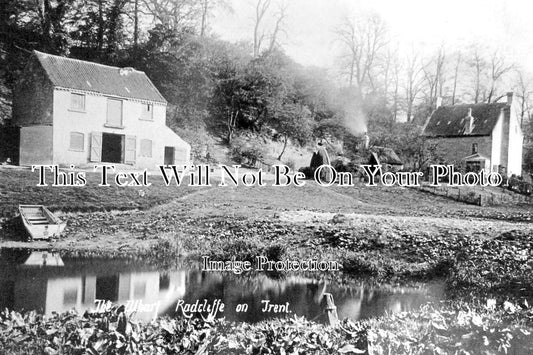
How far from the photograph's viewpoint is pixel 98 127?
4879 mm

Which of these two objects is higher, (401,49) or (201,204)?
(401,49)

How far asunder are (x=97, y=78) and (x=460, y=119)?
Result: 5.11m

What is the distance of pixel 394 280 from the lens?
16.1 feet

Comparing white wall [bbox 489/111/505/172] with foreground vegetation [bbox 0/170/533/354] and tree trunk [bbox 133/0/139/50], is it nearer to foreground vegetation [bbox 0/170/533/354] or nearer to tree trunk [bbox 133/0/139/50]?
foreground vegetation [bbox 0/170/533/354]

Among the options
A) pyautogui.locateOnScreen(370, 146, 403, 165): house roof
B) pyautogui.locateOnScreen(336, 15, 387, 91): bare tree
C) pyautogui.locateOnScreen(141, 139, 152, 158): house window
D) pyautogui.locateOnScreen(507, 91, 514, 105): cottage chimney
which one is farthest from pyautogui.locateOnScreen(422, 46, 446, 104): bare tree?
pyautogui.locateOnScreen(141, 139, 152, 158): house window

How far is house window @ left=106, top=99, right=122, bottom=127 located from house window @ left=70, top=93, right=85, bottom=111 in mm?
318

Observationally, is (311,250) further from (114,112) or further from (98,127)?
(114,112)

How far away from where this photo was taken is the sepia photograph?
3307 millimetres

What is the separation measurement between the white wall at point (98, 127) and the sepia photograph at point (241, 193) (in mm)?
30

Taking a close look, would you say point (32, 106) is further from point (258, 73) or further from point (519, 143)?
point (519, 143)

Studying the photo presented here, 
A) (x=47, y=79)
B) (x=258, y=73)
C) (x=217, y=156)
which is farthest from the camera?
(x=258, y=73)

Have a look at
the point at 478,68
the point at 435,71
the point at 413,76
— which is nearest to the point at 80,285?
the point at 413,76

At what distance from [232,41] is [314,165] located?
1915mm

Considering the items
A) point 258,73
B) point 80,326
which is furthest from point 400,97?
point 80,326
